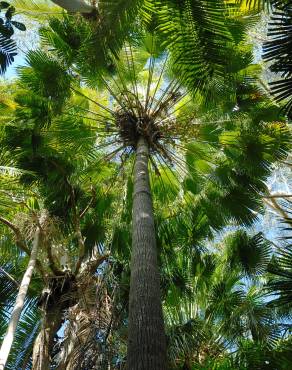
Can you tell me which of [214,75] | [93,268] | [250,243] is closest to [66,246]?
[93,268]

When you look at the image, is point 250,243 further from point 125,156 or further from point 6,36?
point 6,36

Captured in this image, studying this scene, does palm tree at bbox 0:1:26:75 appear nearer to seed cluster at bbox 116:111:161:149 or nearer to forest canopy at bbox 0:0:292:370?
forest canopy at bbox 0:0:292:370

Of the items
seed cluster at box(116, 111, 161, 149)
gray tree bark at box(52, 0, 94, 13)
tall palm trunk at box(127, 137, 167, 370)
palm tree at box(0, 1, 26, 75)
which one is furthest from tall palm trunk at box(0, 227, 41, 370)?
gray tree bark at box(52, 0, 94, 13)

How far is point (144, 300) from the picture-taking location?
338 cm

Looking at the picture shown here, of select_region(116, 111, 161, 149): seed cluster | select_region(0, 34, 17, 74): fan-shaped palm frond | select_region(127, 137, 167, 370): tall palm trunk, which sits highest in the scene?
select_region(116, 111, 161, 149): seed cluster

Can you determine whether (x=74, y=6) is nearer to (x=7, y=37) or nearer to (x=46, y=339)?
(x=7, y=37)

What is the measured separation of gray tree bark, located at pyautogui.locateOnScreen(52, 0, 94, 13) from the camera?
4.28m

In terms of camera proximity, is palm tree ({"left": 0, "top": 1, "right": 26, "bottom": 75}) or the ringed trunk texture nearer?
palm tree ({"left": 0, "top": 1, "right": 26, "bottom": 75})

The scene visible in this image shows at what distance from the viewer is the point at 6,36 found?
→ 3.47m

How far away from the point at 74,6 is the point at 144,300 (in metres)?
2.95

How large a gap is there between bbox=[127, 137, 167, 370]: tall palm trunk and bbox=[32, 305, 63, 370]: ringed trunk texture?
2181 mm

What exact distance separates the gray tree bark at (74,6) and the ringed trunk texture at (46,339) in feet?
12.3

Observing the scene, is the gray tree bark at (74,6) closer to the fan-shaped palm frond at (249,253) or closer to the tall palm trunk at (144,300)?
the tall palm trunk at (144,300)

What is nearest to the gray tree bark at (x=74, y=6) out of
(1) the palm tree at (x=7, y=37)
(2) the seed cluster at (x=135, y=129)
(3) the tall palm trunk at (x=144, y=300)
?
(1) the palm tree at (x=7, y=37)
